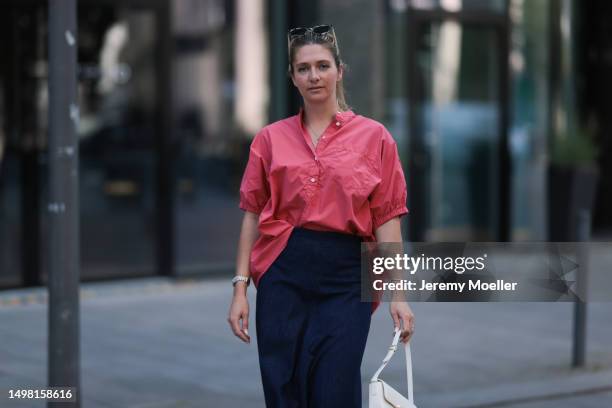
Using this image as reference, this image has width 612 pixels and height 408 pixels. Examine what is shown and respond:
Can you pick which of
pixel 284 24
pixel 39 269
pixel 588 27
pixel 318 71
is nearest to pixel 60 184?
pixel 318 71

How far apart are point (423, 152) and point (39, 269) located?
441 centimetres

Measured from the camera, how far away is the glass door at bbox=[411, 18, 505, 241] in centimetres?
1170

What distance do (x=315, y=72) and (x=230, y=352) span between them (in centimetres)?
380

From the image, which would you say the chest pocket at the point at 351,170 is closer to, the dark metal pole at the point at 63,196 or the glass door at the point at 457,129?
the dark metal pole at the point at 63,196

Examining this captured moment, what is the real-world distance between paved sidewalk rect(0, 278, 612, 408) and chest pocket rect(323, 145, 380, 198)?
2.55 metres

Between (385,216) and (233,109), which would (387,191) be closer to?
(385,216)

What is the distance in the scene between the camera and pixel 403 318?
362 centimetres

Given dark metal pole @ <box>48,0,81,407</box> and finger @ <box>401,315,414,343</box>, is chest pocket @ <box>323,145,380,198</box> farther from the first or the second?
dark metal pole @ <box>48,0,81,407</box>

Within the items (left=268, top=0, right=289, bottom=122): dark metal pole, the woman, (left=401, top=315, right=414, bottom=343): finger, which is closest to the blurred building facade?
(left=268, top=0, right=289, bottom=122): dark metal pole

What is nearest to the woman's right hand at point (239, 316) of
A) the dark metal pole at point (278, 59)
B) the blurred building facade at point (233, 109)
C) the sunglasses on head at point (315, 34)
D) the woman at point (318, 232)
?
the woman at point (318, 232)

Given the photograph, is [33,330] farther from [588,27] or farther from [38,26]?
[588,27]

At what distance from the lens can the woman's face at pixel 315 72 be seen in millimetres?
3650

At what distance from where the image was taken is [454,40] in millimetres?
11930

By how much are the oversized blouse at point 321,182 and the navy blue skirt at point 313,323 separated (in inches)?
2.4
